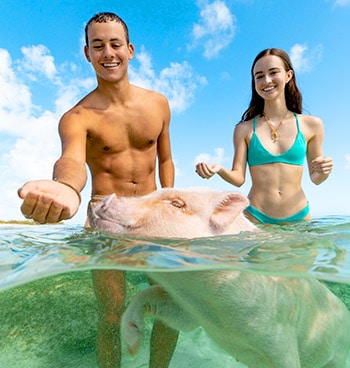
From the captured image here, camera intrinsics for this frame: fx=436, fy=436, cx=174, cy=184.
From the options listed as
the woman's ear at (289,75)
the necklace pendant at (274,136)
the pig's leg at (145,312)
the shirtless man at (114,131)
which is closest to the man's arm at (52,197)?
the shirtless man at (114,131)

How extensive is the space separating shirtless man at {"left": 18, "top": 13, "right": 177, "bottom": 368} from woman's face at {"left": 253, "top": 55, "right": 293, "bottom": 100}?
4.15 ft

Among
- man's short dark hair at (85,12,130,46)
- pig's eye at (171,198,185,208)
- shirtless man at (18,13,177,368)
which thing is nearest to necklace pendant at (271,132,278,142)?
shirtless man at (18,13,177,368)

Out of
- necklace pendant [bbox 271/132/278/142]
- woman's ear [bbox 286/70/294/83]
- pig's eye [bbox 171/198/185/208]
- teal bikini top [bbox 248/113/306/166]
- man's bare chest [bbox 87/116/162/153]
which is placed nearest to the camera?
pig's eye [bbox 171/198/185/208]

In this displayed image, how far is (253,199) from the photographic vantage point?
5.48m

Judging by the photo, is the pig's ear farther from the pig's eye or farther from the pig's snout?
the pig's snout

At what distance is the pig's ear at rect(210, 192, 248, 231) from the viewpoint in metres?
3.16

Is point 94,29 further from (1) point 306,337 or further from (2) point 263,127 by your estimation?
(1) point 306,337

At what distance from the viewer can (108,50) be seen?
480 centimetres

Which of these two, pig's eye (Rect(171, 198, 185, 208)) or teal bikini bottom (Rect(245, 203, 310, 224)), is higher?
pig's eye (Rect(171, 198, 185, 208))

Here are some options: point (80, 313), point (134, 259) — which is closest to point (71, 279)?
point (80, 313)

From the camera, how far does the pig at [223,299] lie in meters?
2.88

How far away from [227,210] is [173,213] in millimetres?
415

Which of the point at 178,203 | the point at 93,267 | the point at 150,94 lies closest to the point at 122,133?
the point at 150,94

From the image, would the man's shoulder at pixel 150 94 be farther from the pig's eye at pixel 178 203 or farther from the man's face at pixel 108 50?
the pig's eye at pixel 178 203
